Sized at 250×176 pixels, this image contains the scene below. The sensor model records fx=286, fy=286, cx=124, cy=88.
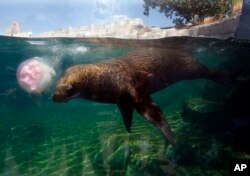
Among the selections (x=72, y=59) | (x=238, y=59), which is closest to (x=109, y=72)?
(x=72, y=59)

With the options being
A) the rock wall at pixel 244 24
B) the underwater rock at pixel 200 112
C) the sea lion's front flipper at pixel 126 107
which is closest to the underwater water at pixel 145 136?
the underwater rock at pixel 200 112

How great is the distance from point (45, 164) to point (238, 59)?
12840 mm

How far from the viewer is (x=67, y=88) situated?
5.91 metres

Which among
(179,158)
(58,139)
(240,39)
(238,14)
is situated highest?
(238,14)

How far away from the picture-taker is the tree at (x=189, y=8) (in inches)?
395

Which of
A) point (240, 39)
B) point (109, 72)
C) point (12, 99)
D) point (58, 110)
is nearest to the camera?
point (109, 72)

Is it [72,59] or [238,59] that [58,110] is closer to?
[72,59]

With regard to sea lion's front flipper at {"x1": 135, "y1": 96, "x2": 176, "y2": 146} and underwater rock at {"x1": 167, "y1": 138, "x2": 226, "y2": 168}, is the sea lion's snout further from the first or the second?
underwater rock at {"x1": 167, "y1": 138, "x2": 226, "y2": 168}

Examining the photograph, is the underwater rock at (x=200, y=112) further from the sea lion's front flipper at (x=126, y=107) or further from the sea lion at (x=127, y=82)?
the sea lion's front flipper at (x=126, y=107)

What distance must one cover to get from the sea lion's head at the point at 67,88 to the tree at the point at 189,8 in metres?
4.73

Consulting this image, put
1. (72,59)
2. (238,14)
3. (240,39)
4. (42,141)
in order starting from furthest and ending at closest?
(72,59) < (42,141) < (240,39) < (238,14)

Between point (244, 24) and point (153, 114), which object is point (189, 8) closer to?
point (244, 24)

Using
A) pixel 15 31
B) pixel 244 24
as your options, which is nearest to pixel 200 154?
pixel 244 24

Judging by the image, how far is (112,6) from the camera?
9.18 m
